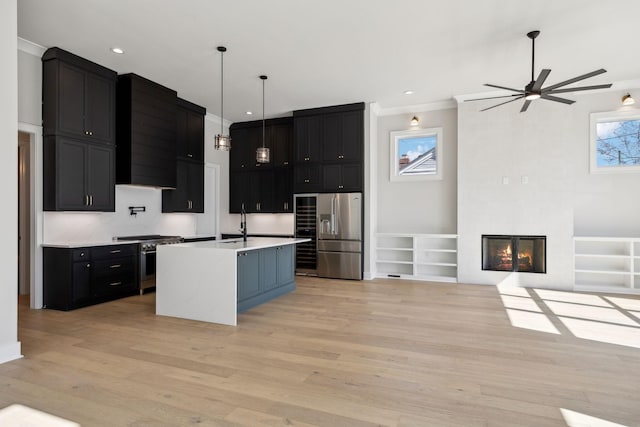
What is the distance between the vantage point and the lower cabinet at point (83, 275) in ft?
14.4

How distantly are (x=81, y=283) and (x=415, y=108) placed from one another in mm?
6045

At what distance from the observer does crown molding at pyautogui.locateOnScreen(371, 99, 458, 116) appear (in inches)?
260

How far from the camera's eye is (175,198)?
6.46m

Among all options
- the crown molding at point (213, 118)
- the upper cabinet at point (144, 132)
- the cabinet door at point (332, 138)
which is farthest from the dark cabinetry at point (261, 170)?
the upper cabinet at point (144, 132)

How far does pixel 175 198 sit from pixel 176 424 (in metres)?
5.00

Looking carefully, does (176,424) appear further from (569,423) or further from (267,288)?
(267,288)

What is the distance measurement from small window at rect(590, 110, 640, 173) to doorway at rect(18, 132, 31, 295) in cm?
847

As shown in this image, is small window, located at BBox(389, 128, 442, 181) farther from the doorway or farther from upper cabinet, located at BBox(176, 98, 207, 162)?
the doorway

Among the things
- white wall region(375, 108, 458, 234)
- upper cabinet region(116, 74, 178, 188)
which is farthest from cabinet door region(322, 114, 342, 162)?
upper cabinet region(116, 74, 178, 188)

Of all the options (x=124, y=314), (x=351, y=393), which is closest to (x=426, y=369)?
(x=351, y=393)

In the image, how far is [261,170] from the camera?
781 cm

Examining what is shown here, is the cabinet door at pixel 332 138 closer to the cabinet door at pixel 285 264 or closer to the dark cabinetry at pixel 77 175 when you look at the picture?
the cabinet door at pixel 285 264

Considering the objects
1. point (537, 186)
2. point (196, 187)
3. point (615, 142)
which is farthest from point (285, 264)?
point (615, 142)

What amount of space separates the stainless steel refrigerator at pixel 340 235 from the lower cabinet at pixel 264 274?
1.37 metres
